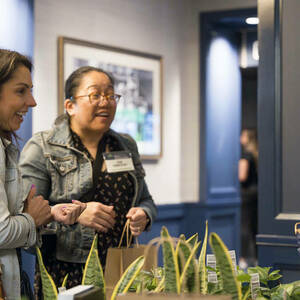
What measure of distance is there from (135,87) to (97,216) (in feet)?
9.93

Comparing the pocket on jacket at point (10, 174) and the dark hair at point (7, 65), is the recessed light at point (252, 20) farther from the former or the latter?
the pocket on jacket at point (10, 174)

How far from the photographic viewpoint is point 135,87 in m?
5.50

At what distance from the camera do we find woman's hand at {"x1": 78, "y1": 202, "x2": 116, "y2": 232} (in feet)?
8.48

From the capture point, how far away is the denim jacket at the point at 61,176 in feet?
8.85

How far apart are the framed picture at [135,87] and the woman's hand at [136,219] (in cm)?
225

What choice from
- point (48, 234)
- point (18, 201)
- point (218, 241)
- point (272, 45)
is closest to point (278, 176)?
point (272, 45)

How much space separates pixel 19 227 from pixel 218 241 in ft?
2.49

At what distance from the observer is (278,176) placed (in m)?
2.99

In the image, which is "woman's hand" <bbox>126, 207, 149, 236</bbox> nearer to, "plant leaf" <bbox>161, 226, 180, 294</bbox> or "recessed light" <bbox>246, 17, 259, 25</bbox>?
"plant leaf" <bbox>161, 226, 180, 294</bbox>

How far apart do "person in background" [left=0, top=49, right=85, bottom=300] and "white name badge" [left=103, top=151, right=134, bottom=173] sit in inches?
21.8

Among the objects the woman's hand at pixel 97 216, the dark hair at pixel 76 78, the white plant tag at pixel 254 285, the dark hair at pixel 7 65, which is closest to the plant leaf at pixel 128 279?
the white plant tag at pixel 254 285

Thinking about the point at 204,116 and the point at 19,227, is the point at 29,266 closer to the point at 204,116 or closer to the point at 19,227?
the point at 19,227

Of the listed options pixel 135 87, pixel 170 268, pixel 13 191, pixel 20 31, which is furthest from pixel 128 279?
pixel 135 87

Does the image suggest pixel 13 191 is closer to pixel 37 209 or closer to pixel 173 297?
pixel 37 209
